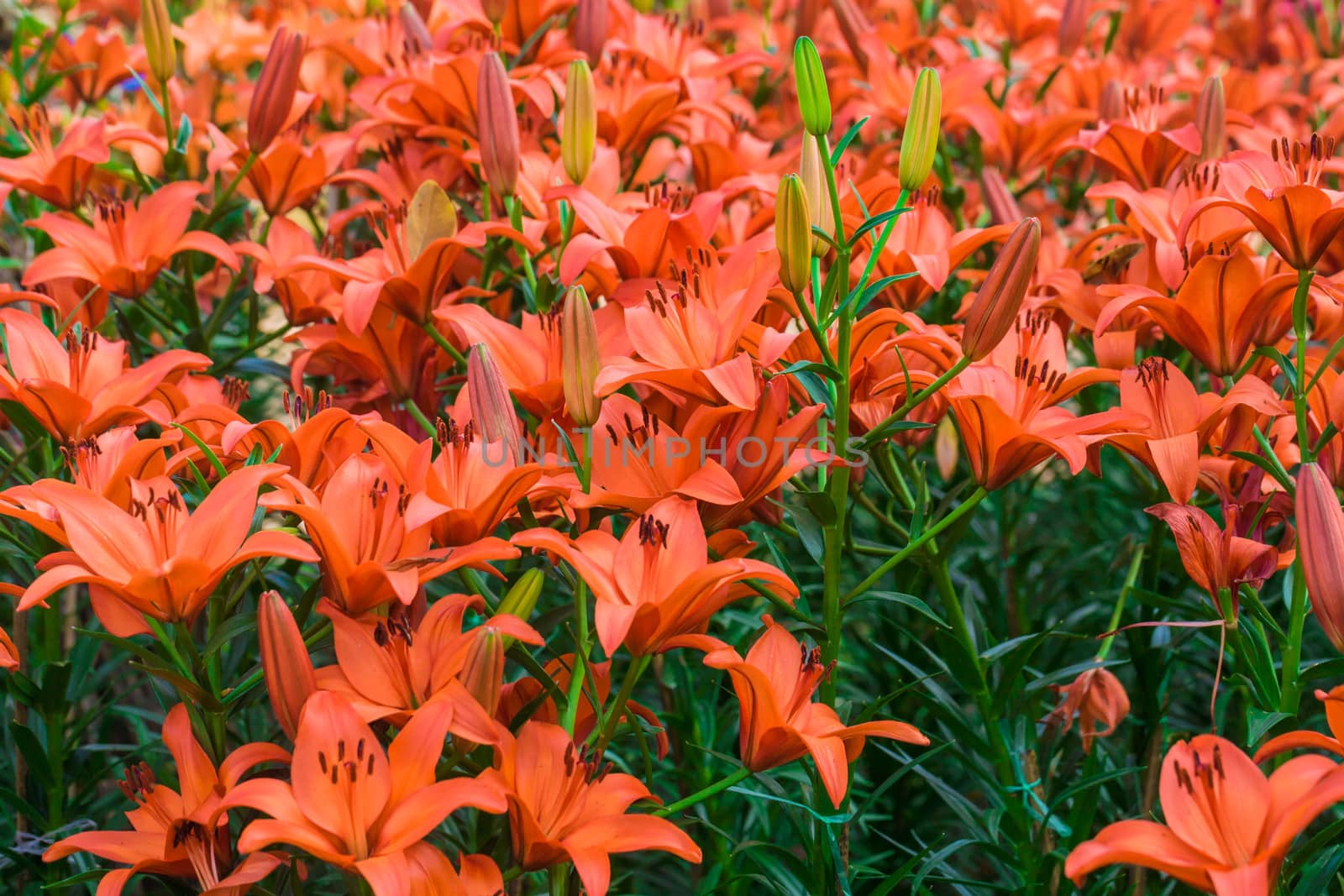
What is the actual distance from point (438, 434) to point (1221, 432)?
74 cm

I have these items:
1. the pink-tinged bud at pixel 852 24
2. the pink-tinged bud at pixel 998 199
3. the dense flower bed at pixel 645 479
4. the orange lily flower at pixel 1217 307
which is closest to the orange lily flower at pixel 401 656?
the dense flower bed at pixel 645 479

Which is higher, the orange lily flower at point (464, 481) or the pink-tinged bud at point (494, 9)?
the pink-tinged bud at point (494, 9)

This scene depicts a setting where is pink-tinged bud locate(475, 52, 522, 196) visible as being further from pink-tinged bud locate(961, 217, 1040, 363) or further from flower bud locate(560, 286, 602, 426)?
pink-tinged bud locate(961, 217, 1040, 363)

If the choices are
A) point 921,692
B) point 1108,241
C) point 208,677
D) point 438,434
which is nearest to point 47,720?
point 208,677

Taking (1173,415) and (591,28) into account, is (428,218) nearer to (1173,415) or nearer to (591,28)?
(591,28)

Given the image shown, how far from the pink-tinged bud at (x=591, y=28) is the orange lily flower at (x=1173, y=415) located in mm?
874

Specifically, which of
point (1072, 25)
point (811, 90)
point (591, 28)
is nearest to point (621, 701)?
point (811, 90)

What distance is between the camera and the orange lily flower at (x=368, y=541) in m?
0.92

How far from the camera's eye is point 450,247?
1222 mm

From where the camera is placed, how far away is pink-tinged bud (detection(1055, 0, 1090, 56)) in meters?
1.94

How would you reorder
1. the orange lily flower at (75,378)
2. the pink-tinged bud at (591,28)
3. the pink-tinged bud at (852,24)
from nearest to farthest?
the orange lily flower at (75,378) < the pink-tinged bud at (591,28) < the pink-tinged bud at (852,24)

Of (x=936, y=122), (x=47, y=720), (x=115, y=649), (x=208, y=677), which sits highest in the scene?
(x=936, y=122)

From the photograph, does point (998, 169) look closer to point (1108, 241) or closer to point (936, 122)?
point (1108, 241)

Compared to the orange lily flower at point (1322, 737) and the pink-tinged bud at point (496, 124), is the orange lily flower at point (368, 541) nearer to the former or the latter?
the pink-tinged bud at point (496, 124)
